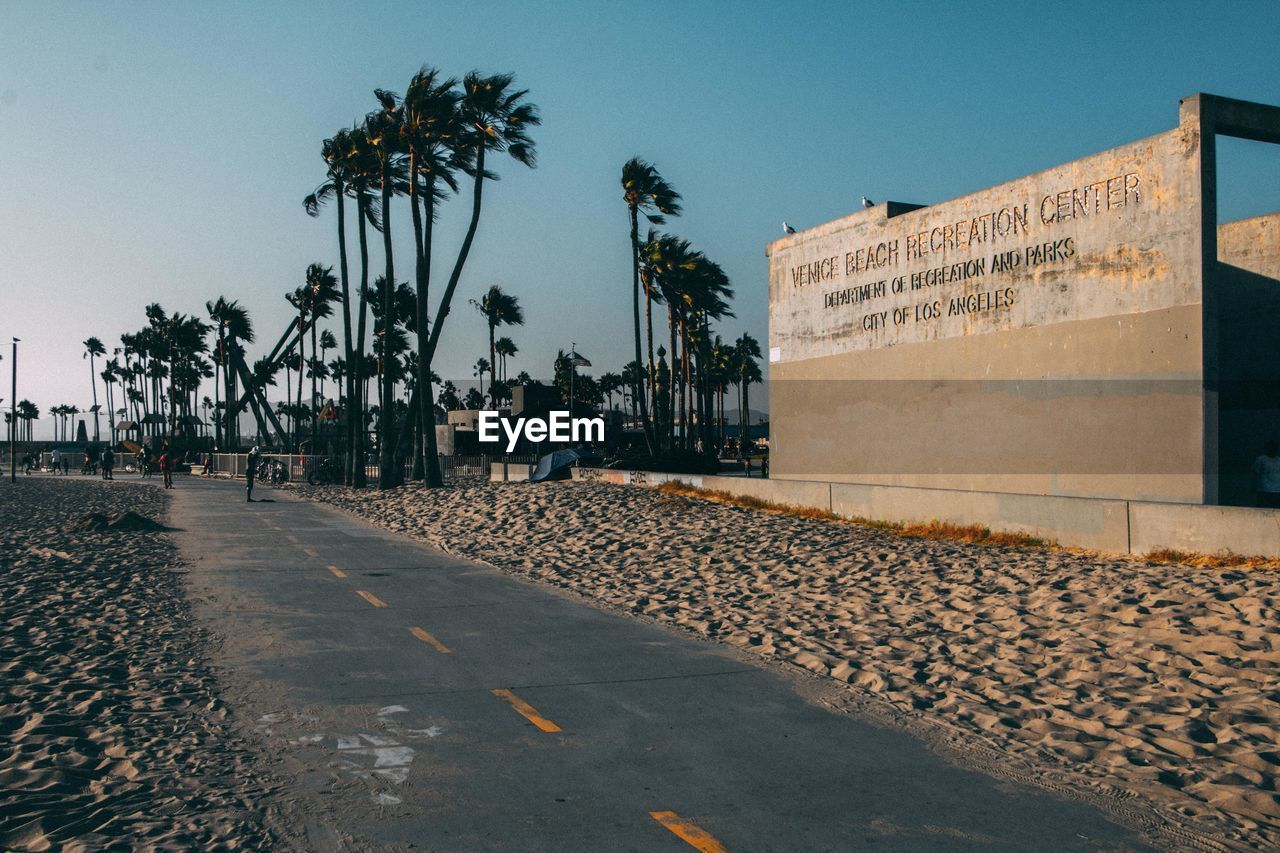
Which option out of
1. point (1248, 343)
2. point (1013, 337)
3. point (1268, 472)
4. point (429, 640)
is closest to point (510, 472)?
point (1013, 337)

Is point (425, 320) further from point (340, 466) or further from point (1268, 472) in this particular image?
point (1268, 472)

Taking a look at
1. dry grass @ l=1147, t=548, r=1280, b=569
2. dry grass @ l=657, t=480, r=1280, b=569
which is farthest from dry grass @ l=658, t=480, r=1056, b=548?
dry grass @ l=1147, t=548, r=1280, b=569

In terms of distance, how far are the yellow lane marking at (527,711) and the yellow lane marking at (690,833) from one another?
1934 millimetres

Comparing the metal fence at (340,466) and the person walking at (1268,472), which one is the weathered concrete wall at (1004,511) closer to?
the person walking at (1268,472)

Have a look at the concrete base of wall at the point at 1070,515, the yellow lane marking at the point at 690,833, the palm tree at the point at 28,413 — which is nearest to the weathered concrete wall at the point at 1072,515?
the concrete base of wall at the point at 1070,515

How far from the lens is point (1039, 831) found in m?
5.57

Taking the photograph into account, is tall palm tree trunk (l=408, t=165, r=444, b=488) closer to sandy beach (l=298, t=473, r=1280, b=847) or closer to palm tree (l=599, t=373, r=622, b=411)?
sandy beach (l=298, t=473, r=1280, b=847)

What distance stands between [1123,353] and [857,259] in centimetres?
835

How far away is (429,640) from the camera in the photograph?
10836 millimetres

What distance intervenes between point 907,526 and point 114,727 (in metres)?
15.1

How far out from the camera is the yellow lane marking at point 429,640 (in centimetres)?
1039

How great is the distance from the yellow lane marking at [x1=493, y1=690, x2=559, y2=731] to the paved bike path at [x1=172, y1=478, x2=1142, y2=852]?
0.10 ft

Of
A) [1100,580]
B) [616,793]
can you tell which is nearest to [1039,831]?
[616,793]

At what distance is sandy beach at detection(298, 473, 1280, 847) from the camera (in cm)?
670
